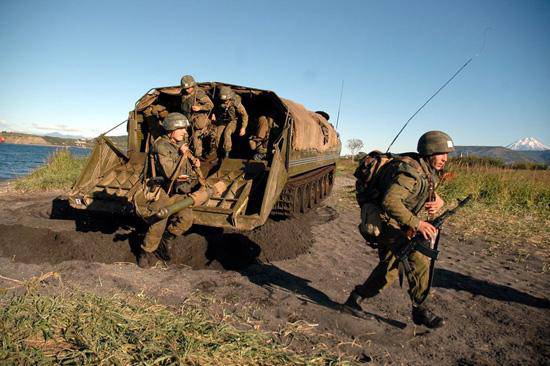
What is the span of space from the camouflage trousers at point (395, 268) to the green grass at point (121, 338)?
110 cm

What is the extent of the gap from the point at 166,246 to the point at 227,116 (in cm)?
321

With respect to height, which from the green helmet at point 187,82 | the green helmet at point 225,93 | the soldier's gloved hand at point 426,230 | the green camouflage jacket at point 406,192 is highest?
the green helmet at point 187,82

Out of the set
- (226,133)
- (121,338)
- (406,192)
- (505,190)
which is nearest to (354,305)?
(406,192)

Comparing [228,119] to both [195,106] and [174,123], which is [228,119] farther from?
[174,123]

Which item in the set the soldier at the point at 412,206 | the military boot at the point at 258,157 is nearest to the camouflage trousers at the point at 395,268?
the soldier at the point at 412,206

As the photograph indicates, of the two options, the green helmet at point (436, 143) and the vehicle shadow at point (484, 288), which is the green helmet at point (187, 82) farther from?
the vehicle shadow at point (484, 288)

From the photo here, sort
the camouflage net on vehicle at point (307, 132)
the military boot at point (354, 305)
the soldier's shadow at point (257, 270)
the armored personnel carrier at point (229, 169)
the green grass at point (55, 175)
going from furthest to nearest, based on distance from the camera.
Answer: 1. the green grass at point (55, 175)
2. the camouflage net on vehicle at point (307, 132)
3. the armored personnel carrier at point (229, 169)
4. the soldier's shadow at point (257, 270)
5. the military boot at point (354, 305)

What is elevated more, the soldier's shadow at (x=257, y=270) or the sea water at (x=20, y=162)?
the soldier's shadow at (x=257, y=270)

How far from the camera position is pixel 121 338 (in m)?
3.01

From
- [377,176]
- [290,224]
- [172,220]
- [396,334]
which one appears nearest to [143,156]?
[172,220]

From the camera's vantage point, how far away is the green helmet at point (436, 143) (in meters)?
3.70

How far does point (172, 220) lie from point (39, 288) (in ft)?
5.57

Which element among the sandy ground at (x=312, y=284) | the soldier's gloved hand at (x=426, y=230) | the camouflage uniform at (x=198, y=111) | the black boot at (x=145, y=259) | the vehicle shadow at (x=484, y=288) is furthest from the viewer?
the camouflage uniform at (x=198, y=111)

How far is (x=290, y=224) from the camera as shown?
7.36 meters
